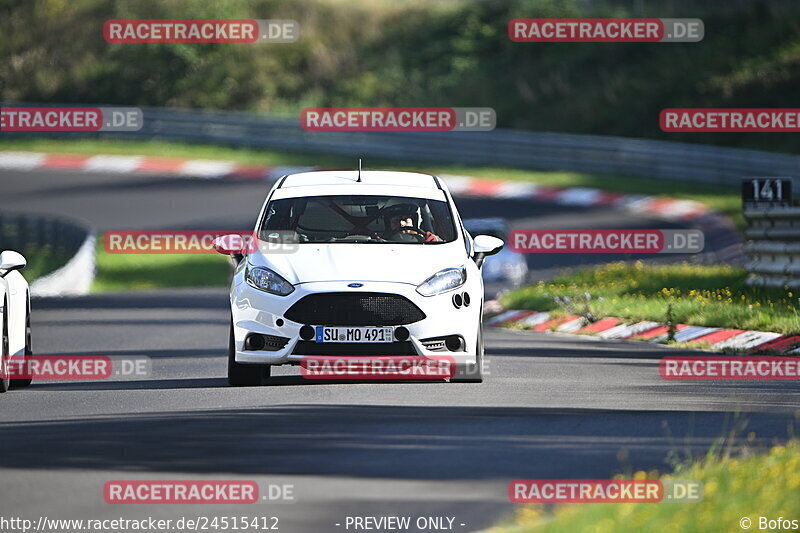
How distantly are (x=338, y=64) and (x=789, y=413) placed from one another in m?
49.4

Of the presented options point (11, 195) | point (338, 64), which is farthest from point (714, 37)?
point (11, 195)

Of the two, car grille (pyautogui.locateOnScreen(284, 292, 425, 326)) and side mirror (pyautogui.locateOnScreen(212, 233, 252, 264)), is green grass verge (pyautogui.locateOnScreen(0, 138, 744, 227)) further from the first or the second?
car grille (pyautogui.locateOnScreen(284, 292, 425, 326))

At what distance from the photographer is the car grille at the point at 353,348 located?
1191 centimetres

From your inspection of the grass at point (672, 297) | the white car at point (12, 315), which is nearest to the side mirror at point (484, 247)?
the white car at point (12, 315)

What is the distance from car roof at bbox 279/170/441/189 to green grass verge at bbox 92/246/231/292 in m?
18.1

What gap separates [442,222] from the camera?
13.4m

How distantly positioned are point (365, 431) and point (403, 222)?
3786 mm

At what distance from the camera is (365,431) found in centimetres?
969

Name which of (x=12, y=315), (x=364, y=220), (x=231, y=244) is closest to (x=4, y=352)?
(x=12, y=315)

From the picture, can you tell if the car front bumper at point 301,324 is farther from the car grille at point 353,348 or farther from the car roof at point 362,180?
the car roof at point 362,180

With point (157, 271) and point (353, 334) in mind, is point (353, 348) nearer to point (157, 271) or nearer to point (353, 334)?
point (353, 334)

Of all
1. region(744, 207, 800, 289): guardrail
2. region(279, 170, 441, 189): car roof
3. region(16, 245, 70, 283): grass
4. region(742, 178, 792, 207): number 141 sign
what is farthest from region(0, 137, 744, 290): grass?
region(279, 170, 441, 189): car roof

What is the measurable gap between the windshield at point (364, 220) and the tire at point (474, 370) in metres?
1.04

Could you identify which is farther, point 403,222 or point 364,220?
point 364,220
